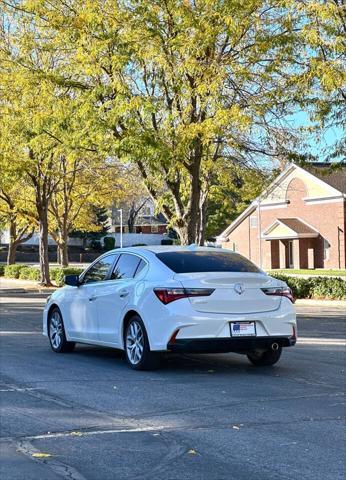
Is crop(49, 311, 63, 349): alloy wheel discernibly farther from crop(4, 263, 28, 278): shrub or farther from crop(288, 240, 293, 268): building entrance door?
crop(288, 240, 293, 268): building entrance door

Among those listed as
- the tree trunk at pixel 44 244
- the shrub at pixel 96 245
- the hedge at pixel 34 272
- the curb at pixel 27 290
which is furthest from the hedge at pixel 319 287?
the shrub at pixel 96 245

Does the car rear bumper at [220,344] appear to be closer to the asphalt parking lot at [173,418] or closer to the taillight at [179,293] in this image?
the asphalt parking lot at [173,418]

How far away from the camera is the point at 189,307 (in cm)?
909

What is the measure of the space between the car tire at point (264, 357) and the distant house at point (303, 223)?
38.4 m

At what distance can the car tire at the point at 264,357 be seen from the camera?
10125mm

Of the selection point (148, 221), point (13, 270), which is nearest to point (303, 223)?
point (13, 270)

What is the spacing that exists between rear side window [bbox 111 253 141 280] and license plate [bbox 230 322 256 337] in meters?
1.70

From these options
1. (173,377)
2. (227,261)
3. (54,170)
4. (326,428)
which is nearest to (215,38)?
(227,261)

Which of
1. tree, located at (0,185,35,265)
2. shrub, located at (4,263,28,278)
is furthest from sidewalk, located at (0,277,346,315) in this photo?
tree, located at (0,185,35,265)

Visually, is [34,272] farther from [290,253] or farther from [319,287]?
[290,253]

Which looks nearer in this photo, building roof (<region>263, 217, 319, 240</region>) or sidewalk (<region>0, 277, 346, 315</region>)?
sidewalk (<region>0, 277, 346, 315</region>)

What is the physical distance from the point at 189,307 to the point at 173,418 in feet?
7.83

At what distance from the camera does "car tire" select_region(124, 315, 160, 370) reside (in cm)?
938

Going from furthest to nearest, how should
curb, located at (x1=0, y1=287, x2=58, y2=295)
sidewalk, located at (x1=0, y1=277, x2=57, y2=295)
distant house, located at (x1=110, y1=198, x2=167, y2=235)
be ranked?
distant house, located at (x1=110, y1=198, x2=167, y2=235), sidewalk, located at (x1=0, y1=277, x2=57, y2=295), curb, located at (x1=0, y1=287, x2=58, y2=295)
